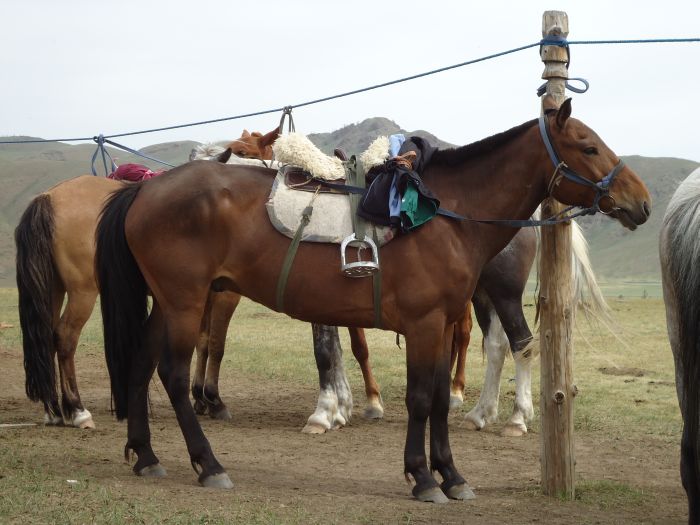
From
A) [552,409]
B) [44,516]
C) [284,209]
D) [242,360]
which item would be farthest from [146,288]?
[242,360]

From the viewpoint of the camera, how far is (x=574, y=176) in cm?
549

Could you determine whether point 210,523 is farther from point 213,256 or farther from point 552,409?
point 552,409

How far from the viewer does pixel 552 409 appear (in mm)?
5734

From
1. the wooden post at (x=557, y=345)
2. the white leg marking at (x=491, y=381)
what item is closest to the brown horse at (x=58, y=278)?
the white leg marking at (x=491, y=381)

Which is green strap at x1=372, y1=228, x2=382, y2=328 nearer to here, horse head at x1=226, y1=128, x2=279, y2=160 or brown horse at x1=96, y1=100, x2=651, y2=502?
brown horse at x1=96, y1=100, x2=651, y2=502

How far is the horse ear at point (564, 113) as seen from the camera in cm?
540

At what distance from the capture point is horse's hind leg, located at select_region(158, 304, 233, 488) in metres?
5.69

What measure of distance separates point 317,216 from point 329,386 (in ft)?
9.29

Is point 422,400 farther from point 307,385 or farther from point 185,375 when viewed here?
point 307,385

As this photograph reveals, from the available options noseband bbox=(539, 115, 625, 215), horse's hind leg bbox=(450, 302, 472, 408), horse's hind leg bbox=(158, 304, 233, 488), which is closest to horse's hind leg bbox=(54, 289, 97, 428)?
horse's hind leg bbox=(158, 304, 233, 488)

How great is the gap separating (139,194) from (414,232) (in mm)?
1837

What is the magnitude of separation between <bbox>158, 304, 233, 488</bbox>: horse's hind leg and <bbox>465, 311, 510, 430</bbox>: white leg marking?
322cm

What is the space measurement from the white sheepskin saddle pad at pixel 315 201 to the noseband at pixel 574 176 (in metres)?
1.04

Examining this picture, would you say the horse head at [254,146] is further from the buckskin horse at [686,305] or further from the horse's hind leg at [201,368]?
the buckskin horse at [686,305]
